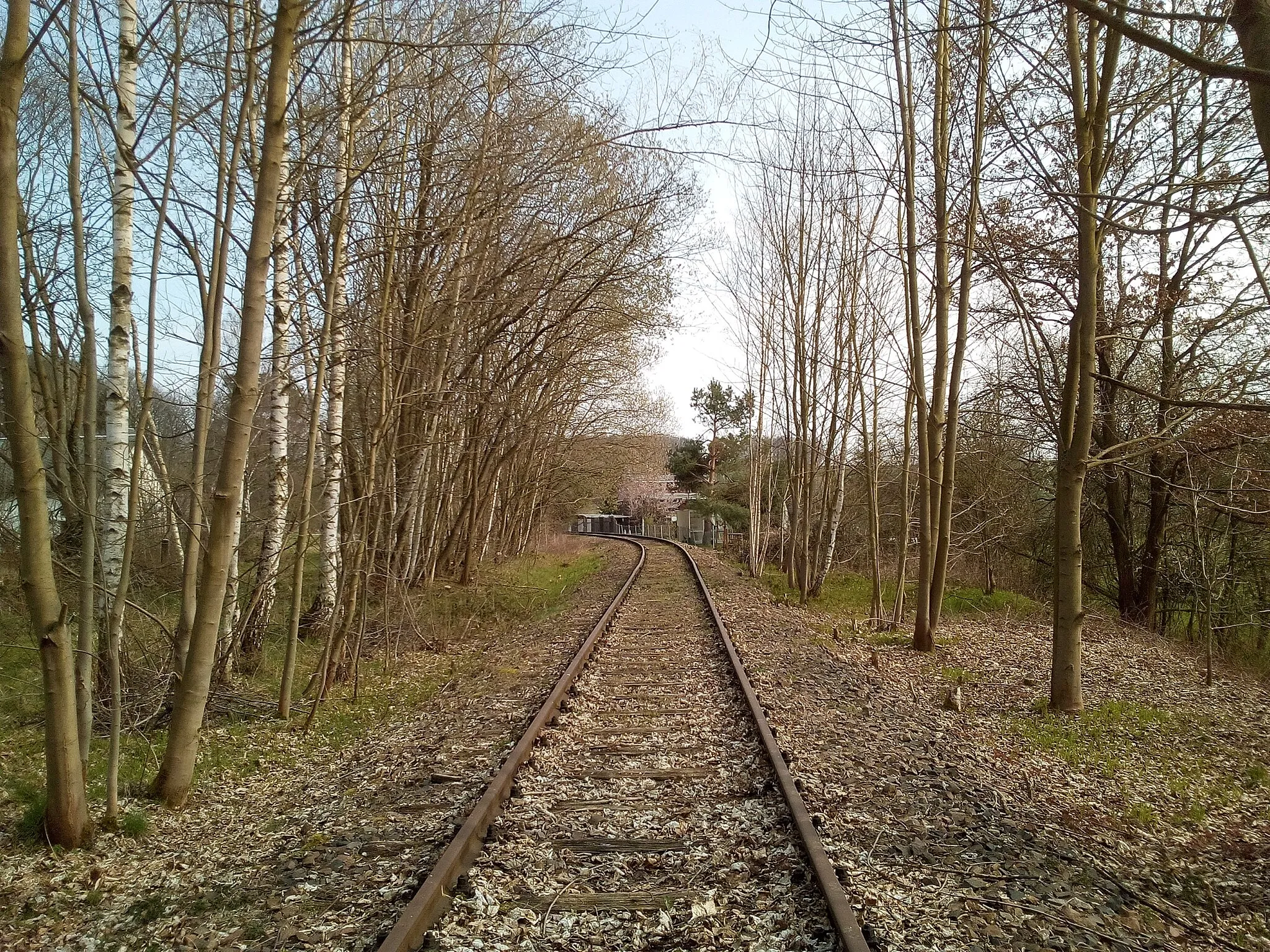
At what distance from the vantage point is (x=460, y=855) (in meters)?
4.18

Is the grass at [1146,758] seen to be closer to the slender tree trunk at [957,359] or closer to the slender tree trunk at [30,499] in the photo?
the slender tree trunk at [957,359]

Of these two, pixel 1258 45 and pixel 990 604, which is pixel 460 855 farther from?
pixel 990 604

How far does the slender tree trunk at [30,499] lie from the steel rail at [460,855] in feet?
6.91

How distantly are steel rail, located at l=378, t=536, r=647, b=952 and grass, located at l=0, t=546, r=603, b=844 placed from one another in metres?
1.89

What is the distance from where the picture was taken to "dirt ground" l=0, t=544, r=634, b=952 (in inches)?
148

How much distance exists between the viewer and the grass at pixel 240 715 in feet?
18.8

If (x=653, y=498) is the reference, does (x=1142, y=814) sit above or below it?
below

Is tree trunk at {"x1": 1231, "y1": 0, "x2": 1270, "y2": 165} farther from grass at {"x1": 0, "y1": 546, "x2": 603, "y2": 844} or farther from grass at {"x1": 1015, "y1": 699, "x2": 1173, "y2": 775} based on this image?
grass at {"x1": 0, "y1": 546, "x2": 603, "y2": 844}

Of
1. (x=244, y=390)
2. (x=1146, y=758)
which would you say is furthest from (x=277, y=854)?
(x=1146, y=758)

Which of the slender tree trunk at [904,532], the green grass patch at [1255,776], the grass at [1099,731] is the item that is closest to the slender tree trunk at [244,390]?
the grass at [1099,731]

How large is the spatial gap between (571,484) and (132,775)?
32.7m

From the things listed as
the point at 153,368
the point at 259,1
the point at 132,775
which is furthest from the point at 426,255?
the point at 132,775

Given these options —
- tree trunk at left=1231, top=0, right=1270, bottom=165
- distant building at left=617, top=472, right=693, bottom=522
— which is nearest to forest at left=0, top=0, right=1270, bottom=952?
tree trunk at left=1231, top=0, right=1270, bottom=165

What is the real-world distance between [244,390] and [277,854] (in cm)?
262
